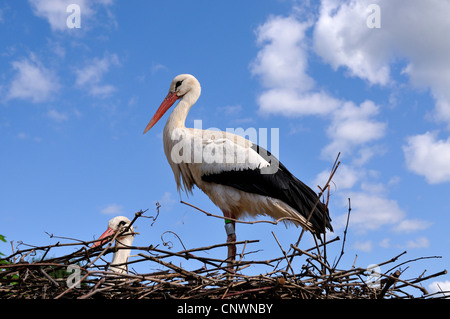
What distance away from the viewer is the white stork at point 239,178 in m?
4.04

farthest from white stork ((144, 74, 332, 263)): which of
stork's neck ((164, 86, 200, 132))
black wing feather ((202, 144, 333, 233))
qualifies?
stork's neck ((164, 86, 200, 132))

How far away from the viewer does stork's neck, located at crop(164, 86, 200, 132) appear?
449 centimetres

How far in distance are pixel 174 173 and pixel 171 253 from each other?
2369 mm

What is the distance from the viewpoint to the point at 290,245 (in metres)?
2.21

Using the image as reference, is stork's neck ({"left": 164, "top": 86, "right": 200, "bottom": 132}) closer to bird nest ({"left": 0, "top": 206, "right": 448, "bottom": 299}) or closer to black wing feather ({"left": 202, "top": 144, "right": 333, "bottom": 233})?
black wing feather ({"left": 202, "top": 144, "right": 333, "bottom": 233})

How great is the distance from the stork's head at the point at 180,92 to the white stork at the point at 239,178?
44cm

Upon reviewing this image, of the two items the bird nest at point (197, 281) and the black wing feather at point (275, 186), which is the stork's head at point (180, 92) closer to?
the black wing feather at point (275, 186)

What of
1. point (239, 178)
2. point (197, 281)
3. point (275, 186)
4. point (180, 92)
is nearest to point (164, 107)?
point (180, 92)

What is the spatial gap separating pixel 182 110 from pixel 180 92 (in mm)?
247

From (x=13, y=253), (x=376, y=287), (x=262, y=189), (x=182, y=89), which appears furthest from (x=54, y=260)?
(x=182, y=89)

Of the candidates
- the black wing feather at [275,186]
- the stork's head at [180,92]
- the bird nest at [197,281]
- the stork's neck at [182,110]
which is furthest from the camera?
the stork's head at [180,92]

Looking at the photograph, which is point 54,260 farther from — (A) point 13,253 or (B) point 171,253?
(B) point 171,253

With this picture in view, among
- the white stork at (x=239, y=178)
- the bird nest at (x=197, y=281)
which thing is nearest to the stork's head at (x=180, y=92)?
the white stork at (x=239, y=178)
